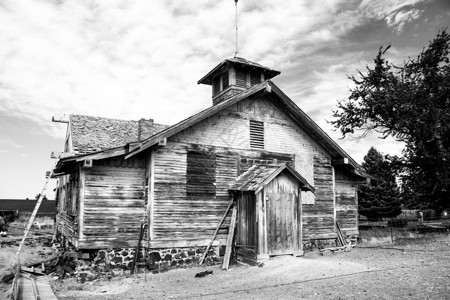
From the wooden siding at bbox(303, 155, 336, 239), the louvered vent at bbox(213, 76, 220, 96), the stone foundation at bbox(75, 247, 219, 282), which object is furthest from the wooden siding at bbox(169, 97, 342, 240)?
the stone foundation at bbox(75, 247, 219, 282)

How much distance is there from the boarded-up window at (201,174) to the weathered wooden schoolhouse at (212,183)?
1.5 inches

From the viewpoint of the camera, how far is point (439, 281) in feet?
31.1

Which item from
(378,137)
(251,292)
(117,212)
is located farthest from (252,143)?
(378,137)

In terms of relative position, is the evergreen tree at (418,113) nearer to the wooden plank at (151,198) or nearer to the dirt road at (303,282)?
the dirt road at (303,282)

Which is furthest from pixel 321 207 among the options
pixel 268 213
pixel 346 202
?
pixel 268 213

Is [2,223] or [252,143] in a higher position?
[252,143]

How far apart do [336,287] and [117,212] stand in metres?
8.04

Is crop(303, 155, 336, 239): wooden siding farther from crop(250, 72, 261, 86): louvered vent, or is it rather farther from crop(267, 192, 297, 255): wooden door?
crop(250, 72, 261, 86): louvered vent

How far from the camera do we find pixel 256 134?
16531 millimetres

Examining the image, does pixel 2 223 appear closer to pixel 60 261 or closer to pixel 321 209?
pixel 60 261

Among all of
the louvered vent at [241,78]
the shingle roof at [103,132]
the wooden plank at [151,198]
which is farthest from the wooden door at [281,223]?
the shingle roof at [103,132]

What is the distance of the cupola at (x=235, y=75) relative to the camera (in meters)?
18.6

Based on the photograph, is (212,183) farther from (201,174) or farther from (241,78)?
(241,78)

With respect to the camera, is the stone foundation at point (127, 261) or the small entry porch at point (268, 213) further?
the small entry porch at point (268, 213)
